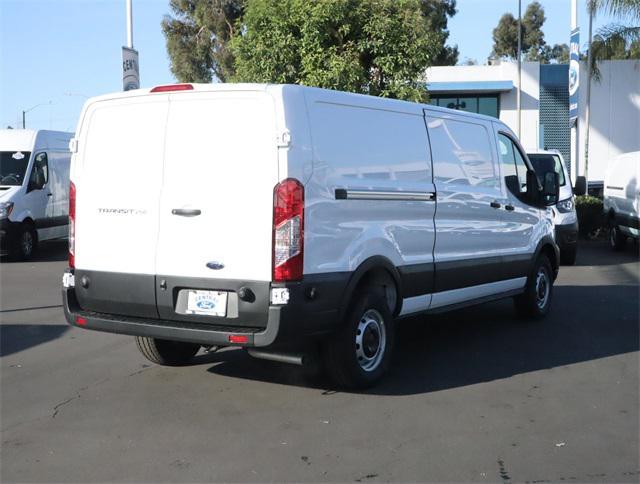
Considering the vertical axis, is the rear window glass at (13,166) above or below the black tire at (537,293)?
above

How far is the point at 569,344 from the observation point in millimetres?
7789

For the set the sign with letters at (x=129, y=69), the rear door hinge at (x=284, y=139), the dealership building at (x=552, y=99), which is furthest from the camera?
the dealership building at (x=552, y=99)

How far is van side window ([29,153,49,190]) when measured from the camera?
15.8m

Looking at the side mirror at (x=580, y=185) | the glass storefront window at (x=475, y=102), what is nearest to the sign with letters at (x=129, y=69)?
the side mirror at (x=580, y=185)

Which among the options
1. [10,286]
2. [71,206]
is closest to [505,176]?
[71,206]

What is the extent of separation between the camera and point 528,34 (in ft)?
213

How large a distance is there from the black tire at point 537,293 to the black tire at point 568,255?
481 centimetres

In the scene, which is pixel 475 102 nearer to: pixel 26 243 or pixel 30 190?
pixel 30 190

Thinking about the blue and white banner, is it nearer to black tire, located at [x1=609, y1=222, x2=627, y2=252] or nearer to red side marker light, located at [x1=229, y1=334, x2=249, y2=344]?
black tire, located at [x1=609, y1=222, x2=627, y2=252]

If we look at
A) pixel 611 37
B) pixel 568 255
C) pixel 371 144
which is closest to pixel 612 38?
pixel 611 37

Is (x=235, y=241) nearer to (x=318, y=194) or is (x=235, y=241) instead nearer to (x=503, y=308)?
(x=318, y=194)

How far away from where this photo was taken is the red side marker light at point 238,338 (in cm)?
529

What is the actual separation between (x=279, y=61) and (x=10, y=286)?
366 inches

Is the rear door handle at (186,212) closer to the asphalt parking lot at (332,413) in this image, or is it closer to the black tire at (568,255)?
the asphalt parking lot at (332,413)
